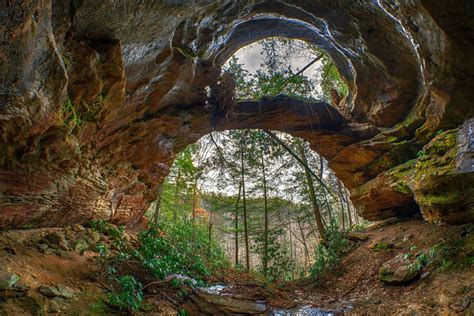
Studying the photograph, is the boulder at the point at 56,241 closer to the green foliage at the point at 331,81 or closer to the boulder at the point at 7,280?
the boulder at the point at 7,280

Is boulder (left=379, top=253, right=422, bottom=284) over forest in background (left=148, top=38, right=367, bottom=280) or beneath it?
beneath

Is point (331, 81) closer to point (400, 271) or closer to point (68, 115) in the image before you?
point (400, 271)

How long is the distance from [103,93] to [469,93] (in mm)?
7726

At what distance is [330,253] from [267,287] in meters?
3.46

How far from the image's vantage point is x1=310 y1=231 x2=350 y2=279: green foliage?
9.84 metres

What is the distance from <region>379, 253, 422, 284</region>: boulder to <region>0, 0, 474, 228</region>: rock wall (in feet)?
4.29

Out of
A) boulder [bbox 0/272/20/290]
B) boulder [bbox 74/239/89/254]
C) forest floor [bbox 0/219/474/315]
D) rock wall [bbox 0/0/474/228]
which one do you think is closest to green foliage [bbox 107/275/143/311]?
forest floor [bbox 0/219/474/315]

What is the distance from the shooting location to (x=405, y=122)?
345 inches

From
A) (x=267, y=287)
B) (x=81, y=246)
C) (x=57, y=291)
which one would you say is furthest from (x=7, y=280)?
(x=267, y=287)

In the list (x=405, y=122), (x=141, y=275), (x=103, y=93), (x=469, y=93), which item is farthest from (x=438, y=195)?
(x=103, y=93)

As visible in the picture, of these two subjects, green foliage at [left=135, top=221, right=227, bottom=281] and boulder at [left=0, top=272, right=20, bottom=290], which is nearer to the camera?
boulder at [left=0, top=272, right=20, bottom=290]

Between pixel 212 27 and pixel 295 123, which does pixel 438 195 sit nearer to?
pixel 295 123

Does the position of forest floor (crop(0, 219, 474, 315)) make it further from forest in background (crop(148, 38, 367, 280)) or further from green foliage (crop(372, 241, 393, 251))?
forest in background (crop(148, 38, 367, 280))

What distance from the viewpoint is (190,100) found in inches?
360
